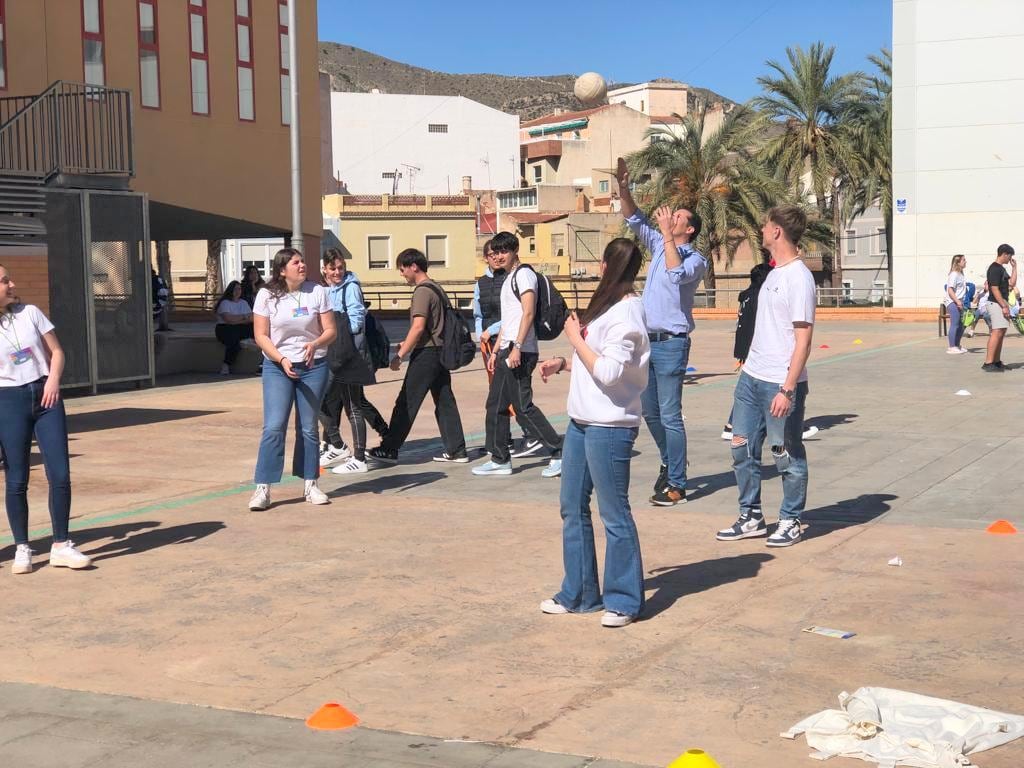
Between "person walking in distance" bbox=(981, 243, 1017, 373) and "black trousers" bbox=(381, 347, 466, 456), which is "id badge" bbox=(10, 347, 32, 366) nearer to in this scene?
"black trousers" bbox=(381, 347, 466, 456)

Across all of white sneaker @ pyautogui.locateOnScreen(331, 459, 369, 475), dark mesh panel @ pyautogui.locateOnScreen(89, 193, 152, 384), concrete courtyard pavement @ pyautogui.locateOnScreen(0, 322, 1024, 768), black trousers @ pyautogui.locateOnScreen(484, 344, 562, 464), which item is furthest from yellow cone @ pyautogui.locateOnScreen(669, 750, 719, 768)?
dark mesh panel @ pyautogui.locateOnScreen(89, 193, 152, 384)

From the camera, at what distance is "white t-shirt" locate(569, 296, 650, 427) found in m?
5.77

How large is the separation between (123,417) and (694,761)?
1144 cm

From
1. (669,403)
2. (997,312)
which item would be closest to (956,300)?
(997,312)

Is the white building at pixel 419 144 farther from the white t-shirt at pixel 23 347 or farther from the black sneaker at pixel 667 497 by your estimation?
the white t-shirt at pixel 23 347

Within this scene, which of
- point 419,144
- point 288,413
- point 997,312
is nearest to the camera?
point 288,413

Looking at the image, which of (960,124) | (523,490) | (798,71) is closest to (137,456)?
(523,490)

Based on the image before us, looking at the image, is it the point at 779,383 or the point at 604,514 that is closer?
the point at 604,514

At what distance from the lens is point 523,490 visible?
31.1ft

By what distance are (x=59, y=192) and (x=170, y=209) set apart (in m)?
6.45

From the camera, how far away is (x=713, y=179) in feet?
148

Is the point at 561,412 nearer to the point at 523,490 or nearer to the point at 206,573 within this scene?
the point at 523,490

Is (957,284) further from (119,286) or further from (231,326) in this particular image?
(119,286)

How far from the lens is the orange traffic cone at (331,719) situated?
4.71 metres
